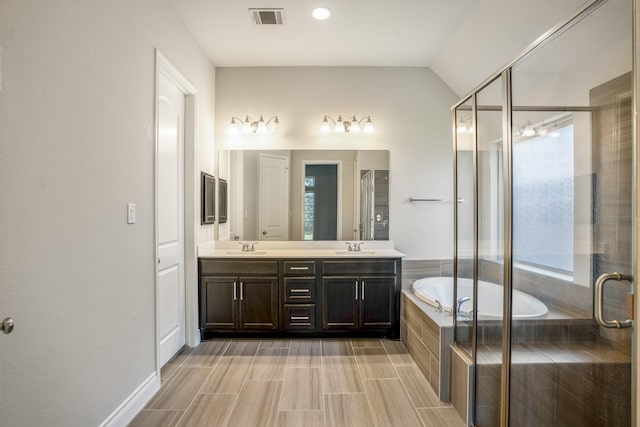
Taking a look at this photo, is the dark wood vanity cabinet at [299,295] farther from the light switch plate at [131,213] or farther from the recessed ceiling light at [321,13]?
the recessed ceiling light at [321,13]

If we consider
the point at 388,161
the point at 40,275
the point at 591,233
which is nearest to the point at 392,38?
the point at 388,161

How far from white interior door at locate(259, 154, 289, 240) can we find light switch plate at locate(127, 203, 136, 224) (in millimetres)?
1726

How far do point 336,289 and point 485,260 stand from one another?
61.4 inches

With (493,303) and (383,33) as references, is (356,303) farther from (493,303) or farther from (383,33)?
(383,33)

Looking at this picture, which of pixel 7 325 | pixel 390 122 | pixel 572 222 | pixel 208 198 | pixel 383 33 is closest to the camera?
pixel 7 325

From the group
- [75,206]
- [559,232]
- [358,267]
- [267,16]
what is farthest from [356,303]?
[267,16]

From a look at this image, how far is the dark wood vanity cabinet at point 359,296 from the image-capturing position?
121 inches

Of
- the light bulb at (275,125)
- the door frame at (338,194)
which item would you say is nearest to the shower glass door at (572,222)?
the door frame at (338,194)

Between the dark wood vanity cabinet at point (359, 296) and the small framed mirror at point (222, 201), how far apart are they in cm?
126

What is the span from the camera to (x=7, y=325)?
109 cm

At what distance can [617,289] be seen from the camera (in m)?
1.22

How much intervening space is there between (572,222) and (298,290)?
2.25 metres

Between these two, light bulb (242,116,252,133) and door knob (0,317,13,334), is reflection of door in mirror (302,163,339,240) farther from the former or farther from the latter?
door knob (0,317,13,334)

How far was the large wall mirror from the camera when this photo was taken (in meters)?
3.59
